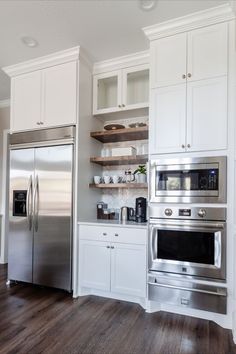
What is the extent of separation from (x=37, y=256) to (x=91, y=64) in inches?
99.0

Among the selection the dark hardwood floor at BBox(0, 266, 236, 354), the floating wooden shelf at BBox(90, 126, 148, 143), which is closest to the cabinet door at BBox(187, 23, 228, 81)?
the floating wooden shelf at BBox(90, 126, 148, 143)

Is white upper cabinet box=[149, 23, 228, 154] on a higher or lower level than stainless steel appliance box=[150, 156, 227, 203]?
higher

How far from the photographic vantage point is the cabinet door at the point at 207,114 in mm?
2309

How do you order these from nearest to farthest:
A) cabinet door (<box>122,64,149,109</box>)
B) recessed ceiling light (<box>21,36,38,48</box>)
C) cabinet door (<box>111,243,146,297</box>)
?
cabinet door (<box>111,243,146,297</box>), recessed ceiling light (<box>21,36,38,48</box>), cabinet door (<box>122,64,149,109</box>)

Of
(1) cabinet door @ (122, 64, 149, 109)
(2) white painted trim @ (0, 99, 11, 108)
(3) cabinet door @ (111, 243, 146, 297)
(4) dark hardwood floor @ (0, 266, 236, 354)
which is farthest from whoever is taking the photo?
(2) white painted trim @ (0, 99, 11, 108)

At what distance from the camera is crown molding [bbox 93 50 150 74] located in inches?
117

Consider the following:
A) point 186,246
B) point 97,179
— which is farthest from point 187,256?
point 97,179

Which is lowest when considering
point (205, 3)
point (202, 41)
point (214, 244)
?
point (214, 244)

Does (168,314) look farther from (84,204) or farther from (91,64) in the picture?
(91,64)

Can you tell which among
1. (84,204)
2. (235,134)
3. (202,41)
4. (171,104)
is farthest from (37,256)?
(202,41)

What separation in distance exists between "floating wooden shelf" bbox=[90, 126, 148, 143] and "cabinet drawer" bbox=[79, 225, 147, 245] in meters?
1.15

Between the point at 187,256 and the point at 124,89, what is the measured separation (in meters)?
2.05

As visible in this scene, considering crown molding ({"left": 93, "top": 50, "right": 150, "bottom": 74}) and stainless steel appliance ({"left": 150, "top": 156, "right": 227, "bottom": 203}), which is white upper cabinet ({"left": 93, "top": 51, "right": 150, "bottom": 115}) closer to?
crown molding ({"left": 93, "top": 50, "right": 150, "bottom": 74})

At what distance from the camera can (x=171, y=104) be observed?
2533 millimetres
